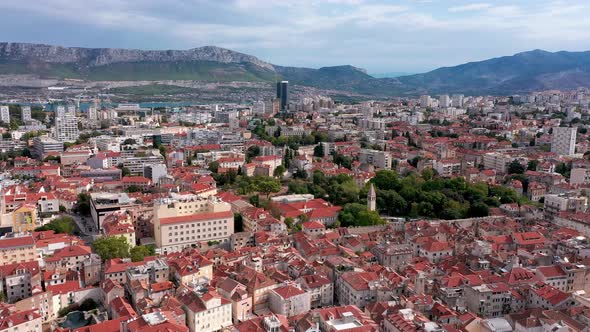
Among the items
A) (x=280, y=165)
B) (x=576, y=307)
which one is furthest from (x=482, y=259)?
(x=280, y=165)

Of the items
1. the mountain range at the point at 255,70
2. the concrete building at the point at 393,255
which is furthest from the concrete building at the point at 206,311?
the mountain range at the point at 255,70

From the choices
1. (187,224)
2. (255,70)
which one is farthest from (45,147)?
(255,70)

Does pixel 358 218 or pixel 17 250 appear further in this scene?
pixel 358 218

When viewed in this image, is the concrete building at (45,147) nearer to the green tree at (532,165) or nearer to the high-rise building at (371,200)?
the high-rise building at (371,200)

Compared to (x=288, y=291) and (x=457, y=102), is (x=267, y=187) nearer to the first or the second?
(x=288, y=291)

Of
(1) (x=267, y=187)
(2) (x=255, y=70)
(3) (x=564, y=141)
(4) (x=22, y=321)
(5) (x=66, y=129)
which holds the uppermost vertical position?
(2) (x=255, y=70)

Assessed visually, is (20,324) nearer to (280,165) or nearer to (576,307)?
(576,307)
